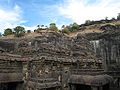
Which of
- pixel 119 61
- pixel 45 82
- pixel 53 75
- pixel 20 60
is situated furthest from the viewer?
pixel 119 61

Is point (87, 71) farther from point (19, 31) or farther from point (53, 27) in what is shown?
point (19, 31)

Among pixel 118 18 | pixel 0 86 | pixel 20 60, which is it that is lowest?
pixel 0 86

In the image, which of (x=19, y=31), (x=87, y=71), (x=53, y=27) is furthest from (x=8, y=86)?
(x=19, y=31)

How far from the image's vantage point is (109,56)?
2844 cm

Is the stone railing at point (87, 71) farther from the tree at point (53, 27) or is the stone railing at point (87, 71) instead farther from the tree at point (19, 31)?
the tree at point (53, 27)

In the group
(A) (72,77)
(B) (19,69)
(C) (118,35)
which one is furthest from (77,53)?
(C) (118,35)

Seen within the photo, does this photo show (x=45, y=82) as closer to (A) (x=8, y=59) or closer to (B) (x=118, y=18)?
(A) (x=8, y=59)

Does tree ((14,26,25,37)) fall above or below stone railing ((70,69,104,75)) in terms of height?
above

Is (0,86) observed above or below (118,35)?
below

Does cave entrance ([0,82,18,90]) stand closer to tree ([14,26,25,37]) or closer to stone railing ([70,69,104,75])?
stone railing ([70,69,104,75])

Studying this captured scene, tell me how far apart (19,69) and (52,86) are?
3.62 metres

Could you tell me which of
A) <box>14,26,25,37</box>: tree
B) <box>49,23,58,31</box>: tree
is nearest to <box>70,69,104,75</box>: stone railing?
<box>14,26,25,37</box>: tree

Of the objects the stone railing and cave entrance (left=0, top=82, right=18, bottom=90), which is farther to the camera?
the stone railing

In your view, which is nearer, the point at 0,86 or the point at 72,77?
the point at 0,86
